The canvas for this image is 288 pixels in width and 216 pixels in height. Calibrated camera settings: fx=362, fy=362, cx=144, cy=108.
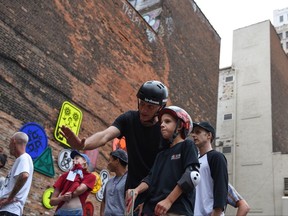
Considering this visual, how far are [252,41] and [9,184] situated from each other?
30.3 metres

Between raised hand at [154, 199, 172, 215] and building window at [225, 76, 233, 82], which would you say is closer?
raised hand at [154, 199, 172, 215]

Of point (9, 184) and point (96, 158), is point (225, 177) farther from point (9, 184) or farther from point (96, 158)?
point (96, 158)

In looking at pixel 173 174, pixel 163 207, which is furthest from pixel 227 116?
pixel 163 207

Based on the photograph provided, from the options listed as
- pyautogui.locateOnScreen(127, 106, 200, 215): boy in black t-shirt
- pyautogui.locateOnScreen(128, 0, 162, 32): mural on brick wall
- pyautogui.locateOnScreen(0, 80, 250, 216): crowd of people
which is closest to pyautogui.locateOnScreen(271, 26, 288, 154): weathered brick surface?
pyautogui.locateOnScreen(128, 0, 162, 32): mural on brick wall

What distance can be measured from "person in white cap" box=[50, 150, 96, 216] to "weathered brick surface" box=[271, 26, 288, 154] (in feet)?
81.8

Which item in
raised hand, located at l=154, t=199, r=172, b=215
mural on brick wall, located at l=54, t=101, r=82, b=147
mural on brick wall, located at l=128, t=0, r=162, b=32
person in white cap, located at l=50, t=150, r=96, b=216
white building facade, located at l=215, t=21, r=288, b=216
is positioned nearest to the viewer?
raised hand, located at l=154, t=199, r=172, b=215

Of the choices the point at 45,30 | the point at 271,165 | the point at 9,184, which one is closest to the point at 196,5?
the point at 45,30

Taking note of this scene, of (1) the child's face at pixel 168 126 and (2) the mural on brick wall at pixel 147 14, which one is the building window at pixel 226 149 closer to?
(2) the mural on brick wall at pixel 147 14

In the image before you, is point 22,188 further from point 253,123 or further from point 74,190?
point 253,123

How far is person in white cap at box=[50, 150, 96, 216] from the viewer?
5.10 metres

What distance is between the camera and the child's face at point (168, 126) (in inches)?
128

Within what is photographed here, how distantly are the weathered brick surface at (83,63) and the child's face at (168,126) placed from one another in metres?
6.82

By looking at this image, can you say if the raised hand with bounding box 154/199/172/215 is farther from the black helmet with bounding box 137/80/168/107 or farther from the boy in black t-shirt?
the black helmet with bounding box 137/80/168/107

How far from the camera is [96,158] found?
1207cm
